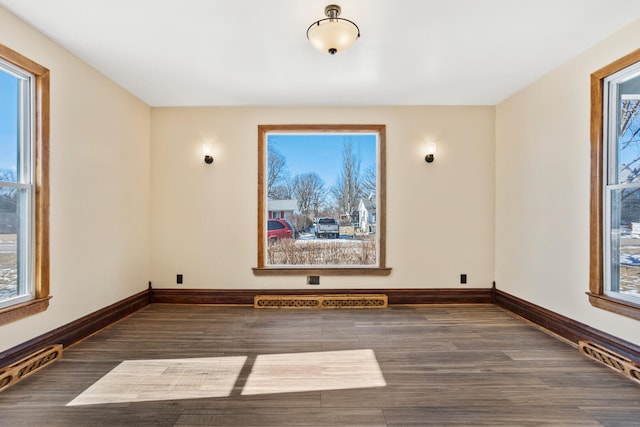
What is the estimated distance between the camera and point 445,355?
8.71ft

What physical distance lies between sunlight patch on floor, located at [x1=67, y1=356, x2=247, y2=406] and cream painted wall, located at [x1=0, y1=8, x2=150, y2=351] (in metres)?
0.80

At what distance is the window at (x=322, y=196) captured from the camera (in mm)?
4320

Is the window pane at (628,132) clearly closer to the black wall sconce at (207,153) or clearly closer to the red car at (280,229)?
the red car at (280,229)

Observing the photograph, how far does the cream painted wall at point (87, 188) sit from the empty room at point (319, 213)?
0.08 ft

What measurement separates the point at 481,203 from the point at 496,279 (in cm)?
100

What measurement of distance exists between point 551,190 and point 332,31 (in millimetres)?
2651

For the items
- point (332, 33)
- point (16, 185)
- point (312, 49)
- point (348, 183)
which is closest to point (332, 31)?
point (332, 33)

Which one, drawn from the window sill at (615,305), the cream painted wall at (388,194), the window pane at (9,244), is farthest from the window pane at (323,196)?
the window pane at (9,244)

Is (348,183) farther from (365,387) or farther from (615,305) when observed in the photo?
(615,305)

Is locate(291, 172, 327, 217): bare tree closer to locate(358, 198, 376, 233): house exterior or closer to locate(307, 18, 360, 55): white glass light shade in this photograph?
locate(358, 198, 376, 233): house exterior

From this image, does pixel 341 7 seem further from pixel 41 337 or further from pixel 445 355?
pixel 41 337

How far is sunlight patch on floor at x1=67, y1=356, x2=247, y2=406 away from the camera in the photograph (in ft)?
6.79

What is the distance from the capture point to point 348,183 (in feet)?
14.4

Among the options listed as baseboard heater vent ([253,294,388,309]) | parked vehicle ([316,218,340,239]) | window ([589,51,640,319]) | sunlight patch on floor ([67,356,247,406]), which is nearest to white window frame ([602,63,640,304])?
window ([589,51,640,319])
